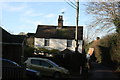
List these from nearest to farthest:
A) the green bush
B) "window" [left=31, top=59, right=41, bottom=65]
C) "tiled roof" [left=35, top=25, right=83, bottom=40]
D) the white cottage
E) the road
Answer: "window" [left=31, top=59, right=41, bottom=65]
the road
the green bush
the white cottage
"tiled roof" [left=35, top=25, right=83, bottom=40]

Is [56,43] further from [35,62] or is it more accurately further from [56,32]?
[35,62]

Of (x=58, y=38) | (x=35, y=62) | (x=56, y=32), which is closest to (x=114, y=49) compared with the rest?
(x=35, y=62)

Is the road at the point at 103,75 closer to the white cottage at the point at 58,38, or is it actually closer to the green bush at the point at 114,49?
the green bush at the point at 114,49

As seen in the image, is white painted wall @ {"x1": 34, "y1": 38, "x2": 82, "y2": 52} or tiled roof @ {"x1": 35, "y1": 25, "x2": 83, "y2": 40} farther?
tiled roof @ {"x1": 35, "y1": 25, "x2": 83, "y2": 40}

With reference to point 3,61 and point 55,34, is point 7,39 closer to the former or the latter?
point 3,61

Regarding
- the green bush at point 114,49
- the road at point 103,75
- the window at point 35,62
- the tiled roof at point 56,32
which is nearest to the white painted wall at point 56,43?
the tiled roof at point 56,32

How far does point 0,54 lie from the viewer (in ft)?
82.8

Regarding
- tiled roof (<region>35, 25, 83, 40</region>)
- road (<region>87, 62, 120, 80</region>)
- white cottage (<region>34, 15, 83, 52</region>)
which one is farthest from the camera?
tiled roof (<region>35, 25, 83, 40</region>)

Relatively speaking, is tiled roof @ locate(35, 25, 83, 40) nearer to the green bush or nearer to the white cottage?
the white cottage

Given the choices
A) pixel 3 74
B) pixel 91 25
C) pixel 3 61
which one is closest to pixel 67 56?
pixel 91 25

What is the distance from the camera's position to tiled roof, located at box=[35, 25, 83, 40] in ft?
147

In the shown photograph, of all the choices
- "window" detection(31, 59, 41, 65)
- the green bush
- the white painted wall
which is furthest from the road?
the white painted wall

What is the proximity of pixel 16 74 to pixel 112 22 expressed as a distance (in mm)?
18297

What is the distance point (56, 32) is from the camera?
46.2 m
